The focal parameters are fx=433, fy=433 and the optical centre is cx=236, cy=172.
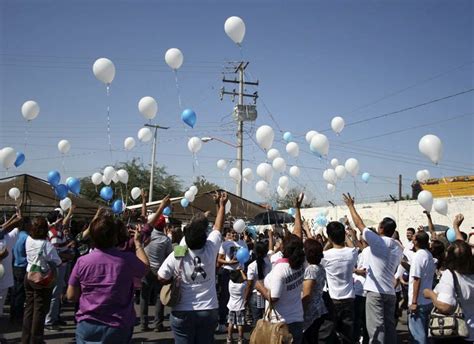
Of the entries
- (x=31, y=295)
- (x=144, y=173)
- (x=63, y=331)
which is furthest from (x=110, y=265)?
(x=144, y=173)

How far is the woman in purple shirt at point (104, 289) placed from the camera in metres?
3.07

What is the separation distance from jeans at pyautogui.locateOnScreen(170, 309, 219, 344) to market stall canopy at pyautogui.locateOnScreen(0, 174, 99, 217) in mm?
10805

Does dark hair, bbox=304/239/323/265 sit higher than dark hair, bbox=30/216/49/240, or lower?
lower

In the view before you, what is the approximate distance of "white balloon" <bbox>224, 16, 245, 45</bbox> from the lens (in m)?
8.87

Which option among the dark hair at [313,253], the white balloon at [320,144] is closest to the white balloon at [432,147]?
the white balloon at [320,144]

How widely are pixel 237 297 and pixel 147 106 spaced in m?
4.23

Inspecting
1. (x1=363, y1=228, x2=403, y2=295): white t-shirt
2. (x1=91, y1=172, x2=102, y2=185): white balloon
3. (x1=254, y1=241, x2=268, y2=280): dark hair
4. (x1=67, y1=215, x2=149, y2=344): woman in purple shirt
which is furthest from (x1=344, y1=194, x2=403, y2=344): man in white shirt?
(x1=91, y1=172, x2=102, y2=185): white balloon

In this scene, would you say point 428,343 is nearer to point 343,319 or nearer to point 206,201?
point 343,319

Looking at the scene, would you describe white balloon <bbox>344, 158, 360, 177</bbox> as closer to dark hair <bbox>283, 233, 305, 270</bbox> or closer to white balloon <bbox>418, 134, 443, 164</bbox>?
white balloon <bbox>418, 134, 443, 164</bbox>

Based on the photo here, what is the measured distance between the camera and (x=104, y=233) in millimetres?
3162

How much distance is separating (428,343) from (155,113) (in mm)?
6366

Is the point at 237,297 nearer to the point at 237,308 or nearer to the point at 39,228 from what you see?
the point at 237,308

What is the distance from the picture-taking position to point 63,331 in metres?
7.10

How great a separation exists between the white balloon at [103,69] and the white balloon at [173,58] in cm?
113
